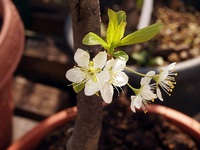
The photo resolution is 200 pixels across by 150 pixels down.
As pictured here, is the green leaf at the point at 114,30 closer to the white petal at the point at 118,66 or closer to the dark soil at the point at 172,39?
the white petal at the point at 118,66

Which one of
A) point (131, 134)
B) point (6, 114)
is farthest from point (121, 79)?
point (6, 114)

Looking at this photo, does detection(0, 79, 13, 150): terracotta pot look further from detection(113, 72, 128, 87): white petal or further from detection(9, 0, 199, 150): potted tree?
detection(113, 72, 128, 87): white petal

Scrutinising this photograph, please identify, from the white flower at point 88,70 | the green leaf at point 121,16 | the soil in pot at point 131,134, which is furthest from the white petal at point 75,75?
the soil in pot at point 131,134

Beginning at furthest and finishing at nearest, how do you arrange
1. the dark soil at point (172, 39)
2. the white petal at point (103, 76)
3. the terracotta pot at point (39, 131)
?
the dark soil at point (172, 39)
the terracotta pot at point (39, 131)
the white petal at point (103, 76)

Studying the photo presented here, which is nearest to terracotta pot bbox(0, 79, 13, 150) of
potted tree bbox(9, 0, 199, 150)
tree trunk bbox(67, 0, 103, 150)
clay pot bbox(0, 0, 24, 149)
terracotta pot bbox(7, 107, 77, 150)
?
clay pot bbox(0, 0, 24, 149)

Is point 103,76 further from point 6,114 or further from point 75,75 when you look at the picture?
point 6,114

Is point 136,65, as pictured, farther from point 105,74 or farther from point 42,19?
point 105,74
